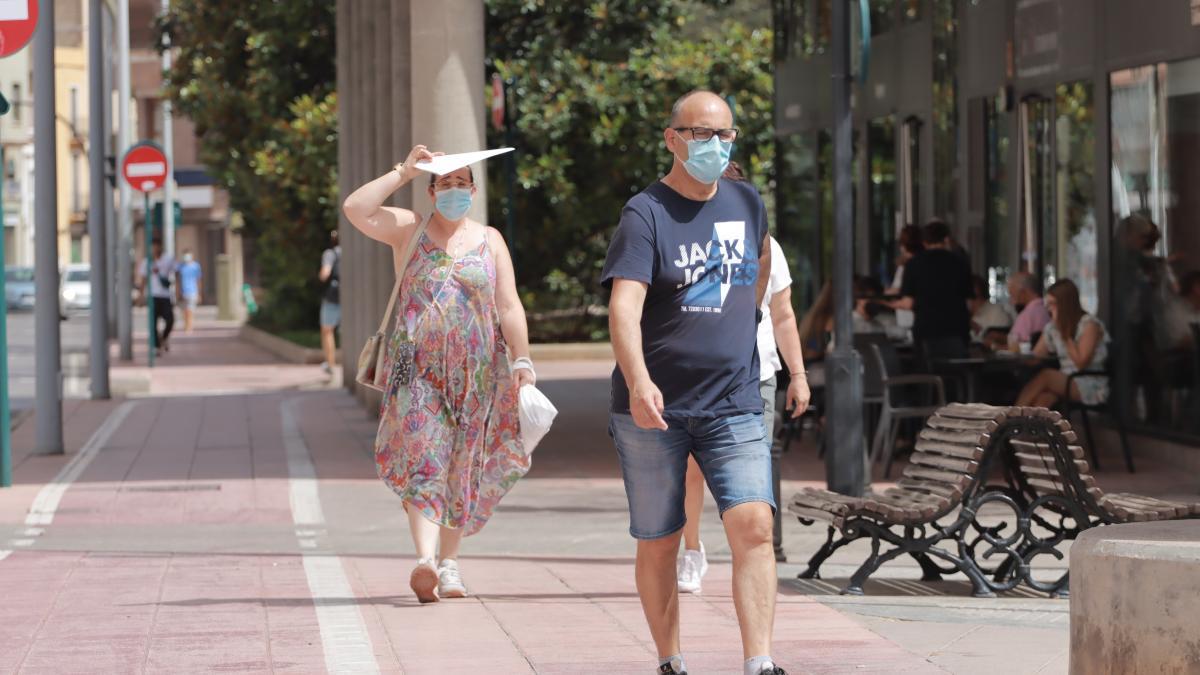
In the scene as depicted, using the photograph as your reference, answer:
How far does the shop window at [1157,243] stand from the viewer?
47.0 ft

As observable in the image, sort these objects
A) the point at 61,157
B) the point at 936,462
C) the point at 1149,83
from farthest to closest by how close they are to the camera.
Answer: the point at 61,157 → the point at 1149,83 → the point at 936,462

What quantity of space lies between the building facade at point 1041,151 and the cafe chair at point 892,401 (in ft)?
4.87

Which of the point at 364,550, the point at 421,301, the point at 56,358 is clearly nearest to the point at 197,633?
the point at 421,301

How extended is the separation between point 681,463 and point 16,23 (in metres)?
7.15

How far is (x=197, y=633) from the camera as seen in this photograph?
776cm

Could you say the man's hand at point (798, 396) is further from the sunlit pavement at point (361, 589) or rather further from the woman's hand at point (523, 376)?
the woman's hand at point (523, 376)

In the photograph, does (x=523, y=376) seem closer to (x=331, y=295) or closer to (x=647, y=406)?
(x=647, y=406)

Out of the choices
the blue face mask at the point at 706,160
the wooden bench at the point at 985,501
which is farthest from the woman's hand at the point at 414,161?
the wooden bench at the point at 985,501

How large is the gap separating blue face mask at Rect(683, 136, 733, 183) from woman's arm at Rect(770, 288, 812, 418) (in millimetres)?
816

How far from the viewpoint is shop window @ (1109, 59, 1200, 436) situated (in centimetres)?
1432

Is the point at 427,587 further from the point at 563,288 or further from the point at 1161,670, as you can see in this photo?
the point at 563,288

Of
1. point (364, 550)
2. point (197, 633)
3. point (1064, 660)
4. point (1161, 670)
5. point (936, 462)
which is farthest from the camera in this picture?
point (364, 550)

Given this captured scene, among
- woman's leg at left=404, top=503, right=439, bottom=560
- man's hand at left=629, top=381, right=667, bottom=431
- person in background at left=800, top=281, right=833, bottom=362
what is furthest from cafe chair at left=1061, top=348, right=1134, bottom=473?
man's hand at left=629, top=381, right=667, bottom=431

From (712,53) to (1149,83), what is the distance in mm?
15493
